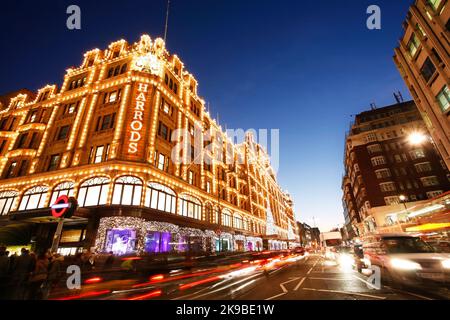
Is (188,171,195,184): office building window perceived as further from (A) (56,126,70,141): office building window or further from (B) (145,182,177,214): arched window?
(A) (56,126,70,141): office building window

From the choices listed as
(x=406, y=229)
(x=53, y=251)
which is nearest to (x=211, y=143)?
(x=53, y=251)

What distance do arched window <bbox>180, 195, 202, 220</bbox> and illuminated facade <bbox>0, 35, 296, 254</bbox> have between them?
0.13 metres

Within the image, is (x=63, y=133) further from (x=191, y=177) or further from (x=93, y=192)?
(x=191, y=177)

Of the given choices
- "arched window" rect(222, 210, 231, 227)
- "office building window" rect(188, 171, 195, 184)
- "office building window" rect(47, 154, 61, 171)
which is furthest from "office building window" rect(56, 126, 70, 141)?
"arched window" rect(222, 210, 231, 227)

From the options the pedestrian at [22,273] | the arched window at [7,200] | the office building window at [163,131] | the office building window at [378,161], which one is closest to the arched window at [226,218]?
the office building window at [163,131]

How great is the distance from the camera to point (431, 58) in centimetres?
2353

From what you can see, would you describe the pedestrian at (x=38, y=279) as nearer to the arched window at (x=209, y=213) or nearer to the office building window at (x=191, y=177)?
the office building window at (x=191, y=177)

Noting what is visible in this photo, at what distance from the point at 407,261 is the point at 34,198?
1290 inches

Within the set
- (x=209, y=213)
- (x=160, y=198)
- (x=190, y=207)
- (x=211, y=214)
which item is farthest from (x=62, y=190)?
(x=211, y=214)

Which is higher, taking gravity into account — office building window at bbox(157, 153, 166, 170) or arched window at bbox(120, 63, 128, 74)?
arched window at bbox(120, 63, 128, 74)

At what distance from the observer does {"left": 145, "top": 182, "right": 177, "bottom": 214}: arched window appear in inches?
880

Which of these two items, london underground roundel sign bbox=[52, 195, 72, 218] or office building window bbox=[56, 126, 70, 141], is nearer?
london underground roundel sign bbox=[52, 195, 72, 218]
